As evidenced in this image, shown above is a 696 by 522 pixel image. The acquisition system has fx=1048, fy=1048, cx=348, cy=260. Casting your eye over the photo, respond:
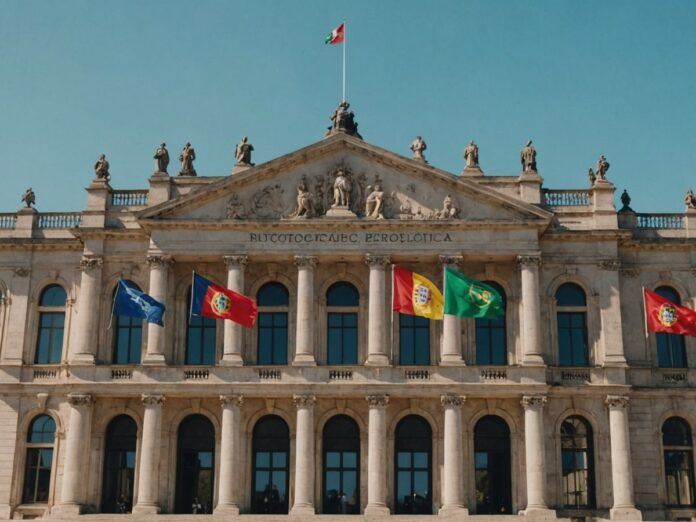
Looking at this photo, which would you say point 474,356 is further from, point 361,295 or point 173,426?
point 173,426

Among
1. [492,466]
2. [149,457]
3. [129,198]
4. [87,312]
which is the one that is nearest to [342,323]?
[492,466]

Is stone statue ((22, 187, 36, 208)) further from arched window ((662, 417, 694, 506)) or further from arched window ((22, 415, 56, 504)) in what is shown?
arched window ((662, 417, 694, 506))

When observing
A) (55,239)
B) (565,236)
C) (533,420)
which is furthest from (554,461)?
(55,239)

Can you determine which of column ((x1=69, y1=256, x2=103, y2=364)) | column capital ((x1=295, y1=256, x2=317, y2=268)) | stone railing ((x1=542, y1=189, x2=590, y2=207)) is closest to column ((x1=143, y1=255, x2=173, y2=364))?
column ((x1=69, y1=256, x2=103, y2=364))

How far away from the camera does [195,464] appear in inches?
1820

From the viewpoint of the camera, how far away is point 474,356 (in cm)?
4656

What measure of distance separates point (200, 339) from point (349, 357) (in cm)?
687

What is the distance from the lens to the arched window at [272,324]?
47.2 metres

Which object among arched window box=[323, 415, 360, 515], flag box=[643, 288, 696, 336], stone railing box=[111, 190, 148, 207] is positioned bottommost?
arched window box=[323, 415, 360, 515]

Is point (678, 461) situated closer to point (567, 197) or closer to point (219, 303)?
point (567, 197)

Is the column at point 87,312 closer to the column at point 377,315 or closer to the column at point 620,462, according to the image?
the column at point 377,315

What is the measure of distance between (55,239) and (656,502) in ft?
97.0

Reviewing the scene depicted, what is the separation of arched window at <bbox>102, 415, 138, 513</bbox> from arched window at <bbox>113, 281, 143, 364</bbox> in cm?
270

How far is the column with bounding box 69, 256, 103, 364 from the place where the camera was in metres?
46.3
